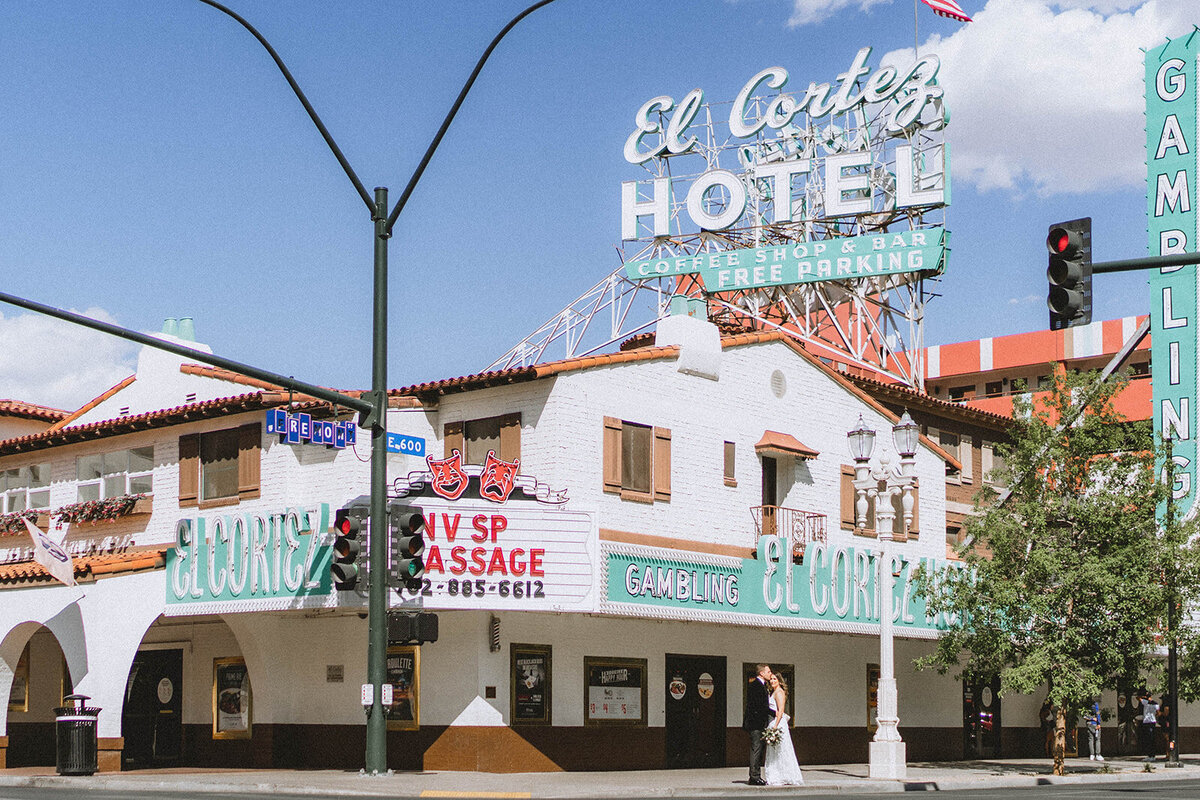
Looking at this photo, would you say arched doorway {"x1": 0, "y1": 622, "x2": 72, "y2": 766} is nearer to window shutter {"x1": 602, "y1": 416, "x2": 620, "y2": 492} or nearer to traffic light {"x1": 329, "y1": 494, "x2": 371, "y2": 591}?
window shutter {"x1": 602, "y1": 416, "x2": 620, "y2": 492}

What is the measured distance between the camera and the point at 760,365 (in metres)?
31.8

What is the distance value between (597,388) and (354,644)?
6543mm

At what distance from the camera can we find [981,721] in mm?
37625

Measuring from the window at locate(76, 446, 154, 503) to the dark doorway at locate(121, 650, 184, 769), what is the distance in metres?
3.50

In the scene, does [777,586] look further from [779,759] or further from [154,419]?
[154,419]

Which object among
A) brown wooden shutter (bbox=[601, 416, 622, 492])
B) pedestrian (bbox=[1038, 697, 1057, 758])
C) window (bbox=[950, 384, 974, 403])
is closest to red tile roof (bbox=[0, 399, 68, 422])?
brown wooden shutter (bbox=[601, 416, 622, 492])

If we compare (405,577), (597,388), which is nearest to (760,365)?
(597,388)

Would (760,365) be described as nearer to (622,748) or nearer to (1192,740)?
(622,748)

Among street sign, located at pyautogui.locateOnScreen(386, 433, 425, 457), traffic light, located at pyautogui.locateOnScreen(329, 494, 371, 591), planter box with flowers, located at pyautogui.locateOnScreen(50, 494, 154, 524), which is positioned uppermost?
street sign, located at pyautogui.locateOnScreen(386, 433, 425, 457)

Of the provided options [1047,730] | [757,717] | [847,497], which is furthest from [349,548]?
[1047,730]

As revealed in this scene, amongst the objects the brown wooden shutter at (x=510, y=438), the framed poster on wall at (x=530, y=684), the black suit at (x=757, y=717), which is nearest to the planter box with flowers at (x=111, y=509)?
the brown wooden shutter at (x=510, y=438)

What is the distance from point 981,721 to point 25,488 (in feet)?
77.7

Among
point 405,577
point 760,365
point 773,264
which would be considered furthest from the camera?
point 773,264

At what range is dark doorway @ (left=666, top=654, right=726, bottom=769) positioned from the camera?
2962cm
